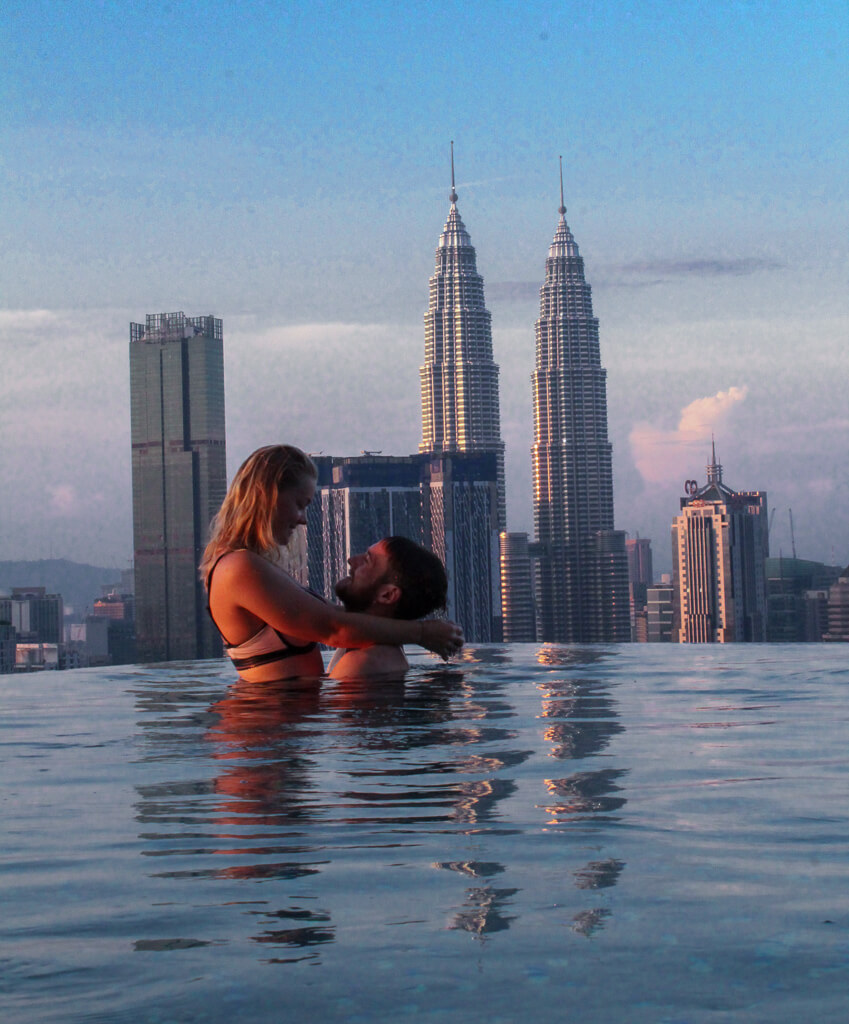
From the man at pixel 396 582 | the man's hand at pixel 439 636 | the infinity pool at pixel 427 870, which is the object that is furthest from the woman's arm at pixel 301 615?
the infinity pool at pixel 427 870

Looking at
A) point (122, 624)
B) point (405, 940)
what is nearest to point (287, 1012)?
point (405, 940)

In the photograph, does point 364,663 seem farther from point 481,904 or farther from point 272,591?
point 481,904

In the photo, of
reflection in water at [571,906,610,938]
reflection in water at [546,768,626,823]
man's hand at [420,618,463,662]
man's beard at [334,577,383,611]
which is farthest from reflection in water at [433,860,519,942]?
man's beard at [334,577,383,611]

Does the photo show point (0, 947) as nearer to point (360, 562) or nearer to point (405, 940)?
point (405, 940)

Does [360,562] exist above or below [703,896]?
above

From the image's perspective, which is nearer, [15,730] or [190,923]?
[190,923]

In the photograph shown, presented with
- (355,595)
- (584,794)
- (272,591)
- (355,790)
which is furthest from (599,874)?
(355,595)

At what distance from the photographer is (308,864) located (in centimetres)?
281

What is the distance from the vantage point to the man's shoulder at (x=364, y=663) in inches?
282

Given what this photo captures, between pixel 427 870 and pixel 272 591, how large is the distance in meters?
3.63

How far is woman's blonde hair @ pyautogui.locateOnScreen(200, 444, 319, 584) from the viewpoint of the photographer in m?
6.54

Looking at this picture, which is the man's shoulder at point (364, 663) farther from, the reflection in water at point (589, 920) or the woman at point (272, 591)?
the reflection in water at point (589, 920)

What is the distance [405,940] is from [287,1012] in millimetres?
375

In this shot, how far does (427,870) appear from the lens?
2732 mm
